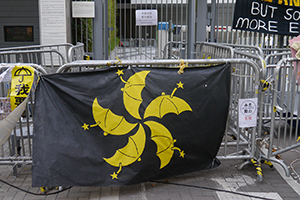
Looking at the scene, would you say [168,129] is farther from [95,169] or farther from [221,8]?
[221,8]

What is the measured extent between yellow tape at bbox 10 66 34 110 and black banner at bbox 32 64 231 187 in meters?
0.18

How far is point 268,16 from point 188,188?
541 cm

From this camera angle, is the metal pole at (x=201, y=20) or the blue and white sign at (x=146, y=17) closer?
the metal pole at (x=201, y=20)

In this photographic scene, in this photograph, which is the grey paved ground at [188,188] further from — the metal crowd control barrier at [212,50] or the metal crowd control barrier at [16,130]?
the metal crowd control barrier at [212,50]

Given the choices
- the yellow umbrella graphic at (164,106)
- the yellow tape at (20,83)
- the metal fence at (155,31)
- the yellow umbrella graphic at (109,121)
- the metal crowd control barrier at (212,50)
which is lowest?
the yellow umbrella graphic at (109,121)

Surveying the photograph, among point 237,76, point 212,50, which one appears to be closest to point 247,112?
point 237,76

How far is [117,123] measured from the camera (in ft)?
13.9

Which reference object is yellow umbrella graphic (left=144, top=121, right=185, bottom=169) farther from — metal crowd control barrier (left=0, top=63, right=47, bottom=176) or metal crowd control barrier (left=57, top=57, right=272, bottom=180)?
metal crowd control barrier (left=0, top=63, right=47, bottom=176)

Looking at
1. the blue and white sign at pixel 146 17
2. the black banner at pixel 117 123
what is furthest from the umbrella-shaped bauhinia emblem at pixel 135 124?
the blue and white sign at pixel 146 17

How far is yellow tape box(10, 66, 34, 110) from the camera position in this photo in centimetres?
420

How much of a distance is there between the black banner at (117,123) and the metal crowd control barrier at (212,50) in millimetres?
1627

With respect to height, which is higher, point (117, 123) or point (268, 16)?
point (268, 16)

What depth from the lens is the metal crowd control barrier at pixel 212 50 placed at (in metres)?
6.05

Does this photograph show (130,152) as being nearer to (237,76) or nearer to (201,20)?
(237,76)
